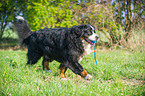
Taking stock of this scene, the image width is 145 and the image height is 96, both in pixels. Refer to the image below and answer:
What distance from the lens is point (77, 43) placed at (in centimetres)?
319

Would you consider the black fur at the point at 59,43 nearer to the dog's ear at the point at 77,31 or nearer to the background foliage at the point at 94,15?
the dog's ear at the point at 77,31

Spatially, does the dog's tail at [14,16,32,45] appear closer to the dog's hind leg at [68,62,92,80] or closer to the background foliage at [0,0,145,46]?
the dog's hind leg at [68,62,92,80]

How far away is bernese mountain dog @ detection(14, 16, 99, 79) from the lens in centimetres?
315

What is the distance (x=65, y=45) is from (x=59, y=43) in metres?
0.19

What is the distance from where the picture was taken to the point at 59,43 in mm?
3355

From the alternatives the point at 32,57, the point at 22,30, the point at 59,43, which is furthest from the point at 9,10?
the point at 59,43

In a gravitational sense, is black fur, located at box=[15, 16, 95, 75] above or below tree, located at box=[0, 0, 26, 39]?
below

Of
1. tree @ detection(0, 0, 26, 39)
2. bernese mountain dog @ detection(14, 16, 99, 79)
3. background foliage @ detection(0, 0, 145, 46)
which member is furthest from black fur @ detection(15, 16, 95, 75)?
tree @ detection(0, 0, 26, 39)

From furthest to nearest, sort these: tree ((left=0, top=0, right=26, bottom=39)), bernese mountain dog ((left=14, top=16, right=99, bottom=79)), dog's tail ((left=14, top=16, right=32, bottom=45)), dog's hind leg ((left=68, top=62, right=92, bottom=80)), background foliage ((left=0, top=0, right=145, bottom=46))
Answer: tree ((left=0, top=0, right=26, bottom=39))
background foliage ((left=0, top=0, right=145, bottom=46))
dog's tail ((left=14, top=16, right=32, bottom=45))
bernese mountain dog ((left=14, top=16, right=99, bottom=79))
dog's hind leg ((left=68, top=62, right=92, bottom=80))

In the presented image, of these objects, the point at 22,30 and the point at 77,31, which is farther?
the point at 22,30

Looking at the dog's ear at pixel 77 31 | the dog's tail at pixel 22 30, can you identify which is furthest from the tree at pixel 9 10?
the dog's ear at pixel 77 31

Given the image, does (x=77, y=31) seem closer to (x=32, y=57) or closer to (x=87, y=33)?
(x=87, y=33)

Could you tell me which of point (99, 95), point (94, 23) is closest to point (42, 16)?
point (94, 23)

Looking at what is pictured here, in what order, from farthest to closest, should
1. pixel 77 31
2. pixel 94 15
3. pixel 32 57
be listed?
1. pixel 94 15
2. pixel 32 57
3. pixel 77 31
